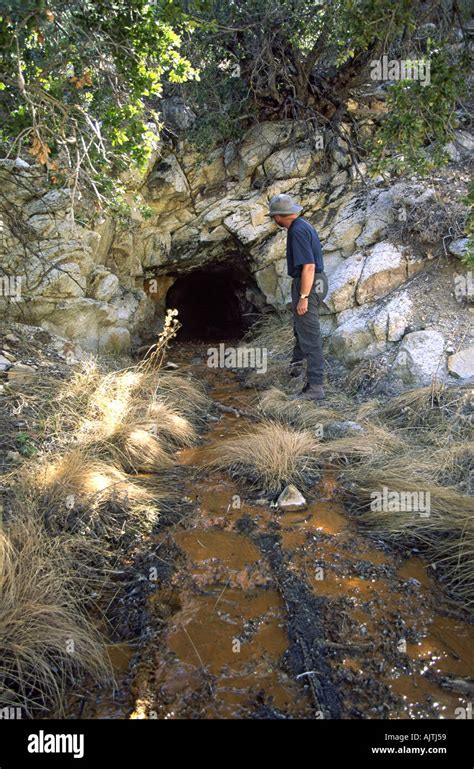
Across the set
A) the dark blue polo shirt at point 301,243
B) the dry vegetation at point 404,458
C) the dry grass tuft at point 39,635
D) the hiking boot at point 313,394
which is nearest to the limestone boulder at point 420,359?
the dry vegetation at point 404,458

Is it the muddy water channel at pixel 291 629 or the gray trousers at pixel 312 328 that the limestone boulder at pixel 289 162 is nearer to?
the gray trousers at pixel 312 328

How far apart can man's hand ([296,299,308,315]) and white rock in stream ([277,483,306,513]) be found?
2.26 meters

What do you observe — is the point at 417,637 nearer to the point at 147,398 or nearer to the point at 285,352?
the point at 147,398

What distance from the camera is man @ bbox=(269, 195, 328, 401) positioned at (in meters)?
5.22

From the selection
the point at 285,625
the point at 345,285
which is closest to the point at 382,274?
the point at 345,285

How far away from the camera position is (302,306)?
5383 mm

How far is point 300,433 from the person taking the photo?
4.63 metres

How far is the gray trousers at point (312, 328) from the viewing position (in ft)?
18.1

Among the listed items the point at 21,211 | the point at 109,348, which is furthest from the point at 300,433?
the point at 21,211

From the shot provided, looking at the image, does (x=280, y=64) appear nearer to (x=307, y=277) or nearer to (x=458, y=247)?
(x=458, y=247)

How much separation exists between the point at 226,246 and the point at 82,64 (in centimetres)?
427

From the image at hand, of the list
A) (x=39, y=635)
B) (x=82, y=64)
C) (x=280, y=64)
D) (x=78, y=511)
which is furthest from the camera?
(x=280, y=64)

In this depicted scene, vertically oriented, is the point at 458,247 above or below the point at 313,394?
above

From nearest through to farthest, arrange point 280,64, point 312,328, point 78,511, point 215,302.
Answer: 1. point 78,511
2. point 312,328
3. point 280,64
4. point 215,302
